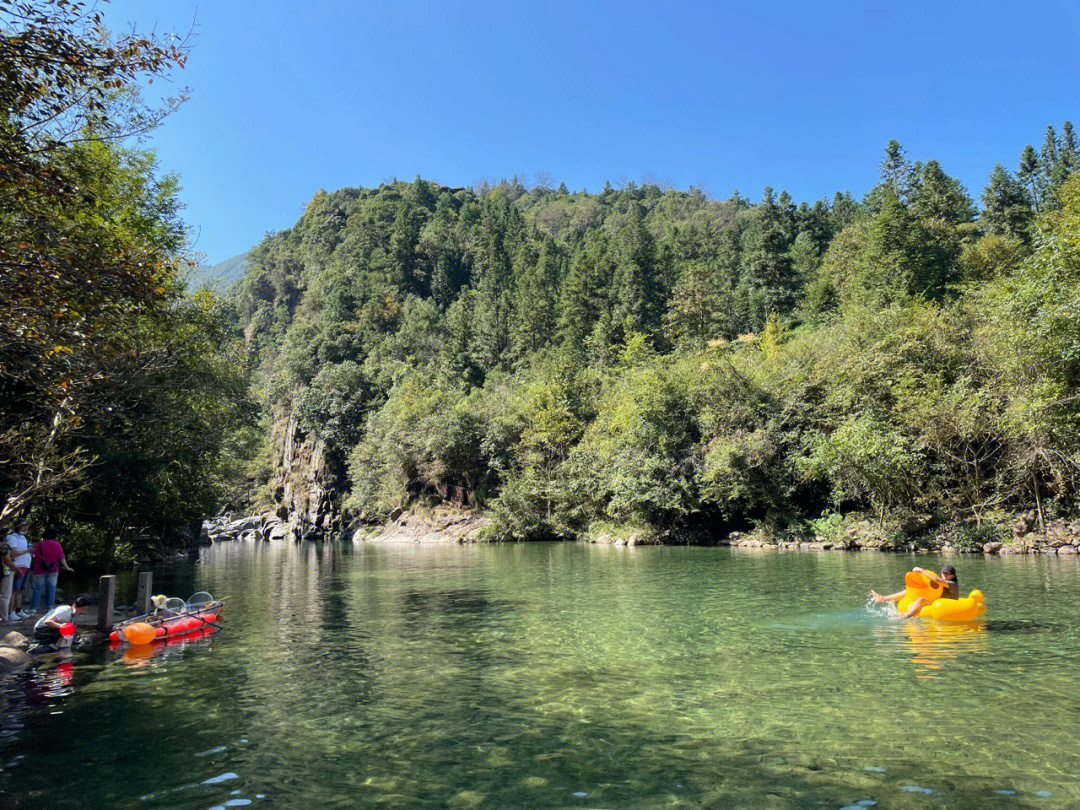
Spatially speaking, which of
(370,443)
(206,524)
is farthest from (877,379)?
(206,524)

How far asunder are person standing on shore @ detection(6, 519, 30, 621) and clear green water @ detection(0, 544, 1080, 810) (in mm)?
3890

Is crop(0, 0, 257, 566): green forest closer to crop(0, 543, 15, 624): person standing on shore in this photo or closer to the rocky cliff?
crop(0, 543, 15, 624): person standing on shore

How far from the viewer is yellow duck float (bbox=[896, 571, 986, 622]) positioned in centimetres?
1172

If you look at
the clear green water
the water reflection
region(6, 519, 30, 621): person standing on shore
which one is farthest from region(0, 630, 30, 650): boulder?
the water reflection

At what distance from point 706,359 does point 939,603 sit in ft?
94.6

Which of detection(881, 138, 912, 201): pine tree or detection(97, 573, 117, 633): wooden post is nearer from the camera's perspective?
detection(97, 573, 117, 633): wooden post

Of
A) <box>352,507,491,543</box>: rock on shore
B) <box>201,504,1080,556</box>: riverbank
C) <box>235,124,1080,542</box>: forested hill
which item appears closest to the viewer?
<box>201,504,1080,556</box>: riverbank

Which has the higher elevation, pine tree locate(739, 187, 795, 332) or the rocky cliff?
pine tree locate(739, 187, 795, 332)

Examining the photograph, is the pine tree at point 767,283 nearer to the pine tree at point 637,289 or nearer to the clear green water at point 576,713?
the pine tree at point 637,289

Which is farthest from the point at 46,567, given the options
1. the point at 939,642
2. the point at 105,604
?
the point at 939,642

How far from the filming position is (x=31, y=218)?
9.66m

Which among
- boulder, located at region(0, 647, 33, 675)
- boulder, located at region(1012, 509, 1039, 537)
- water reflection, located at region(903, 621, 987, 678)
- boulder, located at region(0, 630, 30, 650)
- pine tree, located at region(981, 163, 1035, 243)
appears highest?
pine tree, located at region(981, 163, 1035, 243)

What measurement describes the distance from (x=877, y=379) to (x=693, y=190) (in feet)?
343

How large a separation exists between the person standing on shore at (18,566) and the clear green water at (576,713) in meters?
3.89
